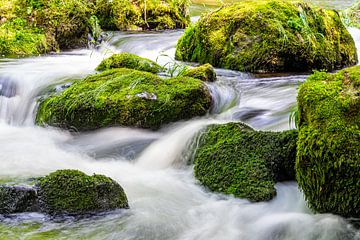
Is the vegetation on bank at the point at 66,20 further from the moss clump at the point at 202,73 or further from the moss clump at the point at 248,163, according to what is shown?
the moss clump at the point at 248,163

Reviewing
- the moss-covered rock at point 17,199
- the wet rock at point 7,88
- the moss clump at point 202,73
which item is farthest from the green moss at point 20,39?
the moss-covered rock at point 17,199

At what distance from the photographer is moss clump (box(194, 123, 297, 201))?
12.8ft

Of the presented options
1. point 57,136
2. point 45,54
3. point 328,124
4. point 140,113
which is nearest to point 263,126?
point 140,113

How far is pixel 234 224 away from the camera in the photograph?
3.57m

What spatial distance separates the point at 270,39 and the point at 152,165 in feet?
10.2

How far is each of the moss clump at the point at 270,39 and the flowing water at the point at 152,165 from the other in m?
0.33

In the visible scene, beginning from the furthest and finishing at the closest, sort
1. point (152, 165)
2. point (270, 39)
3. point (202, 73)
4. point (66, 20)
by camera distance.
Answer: point (66, 20), point (270, 39), point (202, 73), point (152, 165)

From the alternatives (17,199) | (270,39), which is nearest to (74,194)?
(17,199)

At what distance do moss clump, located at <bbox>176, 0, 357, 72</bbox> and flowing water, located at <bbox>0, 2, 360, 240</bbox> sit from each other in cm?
33

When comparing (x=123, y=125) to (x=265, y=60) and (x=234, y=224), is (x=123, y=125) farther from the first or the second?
(x=265, y=60)

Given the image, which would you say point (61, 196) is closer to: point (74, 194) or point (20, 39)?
point (74, 194)

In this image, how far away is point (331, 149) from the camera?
3.27 m

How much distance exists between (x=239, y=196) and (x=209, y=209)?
0.28 metres

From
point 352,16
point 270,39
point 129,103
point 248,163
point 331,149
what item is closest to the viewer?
point 331,149
